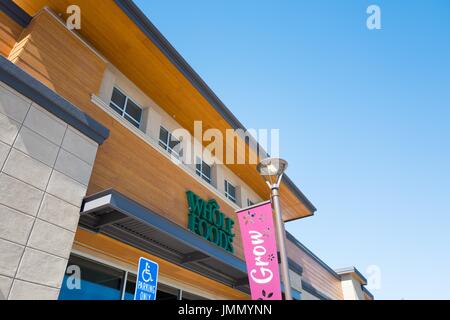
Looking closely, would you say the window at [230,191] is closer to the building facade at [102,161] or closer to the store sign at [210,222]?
the building facade at [102,161]


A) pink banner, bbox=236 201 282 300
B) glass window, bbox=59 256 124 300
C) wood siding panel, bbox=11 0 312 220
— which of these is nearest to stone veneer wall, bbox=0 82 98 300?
glass window, bbox=59 256 124 300

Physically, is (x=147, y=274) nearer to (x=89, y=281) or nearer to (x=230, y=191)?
(x=89, y=281)

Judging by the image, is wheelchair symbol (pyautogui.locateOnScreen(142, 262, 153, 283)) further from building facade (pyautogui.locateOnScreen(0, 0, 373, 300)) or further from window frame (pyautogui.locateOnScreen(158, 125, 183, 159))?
window frame (pyautogui.locateOnScreen(158, 125, 183, 159))

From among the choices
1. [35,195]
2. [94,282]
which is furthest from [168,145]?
[35,195]

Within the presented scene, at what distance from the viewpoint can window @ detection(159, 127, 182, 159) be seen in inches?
440

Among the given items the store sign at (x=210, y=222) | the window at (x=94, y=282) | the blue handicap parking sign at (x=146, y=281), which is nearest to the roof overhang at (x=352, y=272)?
the store sign at (x=210, y=222)

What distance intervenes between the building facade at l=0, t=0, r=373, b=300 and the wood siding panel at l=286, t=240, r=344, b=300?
22.3 feet

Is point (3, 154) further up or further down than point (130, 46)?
further down

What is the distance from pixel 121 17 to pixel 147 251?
600cm

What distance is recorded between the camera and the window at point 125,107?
9898mm

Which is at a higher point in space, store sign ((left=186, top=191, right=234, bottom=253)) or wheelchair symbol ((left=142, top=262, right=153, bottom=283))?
store sign ((left=186, top=191, right=234, bottom=253))

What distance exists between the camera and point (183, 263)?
29.8ft
